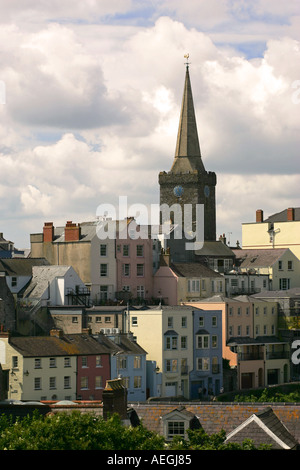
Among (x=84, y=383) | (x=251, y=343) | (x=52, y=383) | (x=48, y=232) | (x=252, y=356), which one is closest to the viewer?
(x=52, y=383)

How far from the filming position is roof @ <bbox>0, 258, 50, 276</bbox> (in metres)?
96.4

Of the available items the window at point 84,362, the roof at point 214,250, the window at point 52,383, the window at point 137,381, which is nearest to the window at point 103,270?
the roof at point 214,250

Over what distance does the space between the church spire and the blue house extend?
4691 cm

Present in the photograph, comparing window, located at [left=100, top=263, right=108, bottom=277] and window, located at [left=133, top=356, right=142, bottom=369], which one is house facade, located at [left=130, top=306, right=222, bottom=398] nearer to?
window, located at [left=133, top=356, right=142, bottom=369]

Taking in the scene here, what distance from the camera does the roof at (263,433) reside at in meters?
40.2

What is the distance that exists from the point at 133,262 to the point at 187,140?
132 ft

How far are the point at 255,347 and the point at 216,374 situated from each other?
607 cm

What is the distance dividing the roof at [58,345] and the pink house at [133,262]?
20037 mm

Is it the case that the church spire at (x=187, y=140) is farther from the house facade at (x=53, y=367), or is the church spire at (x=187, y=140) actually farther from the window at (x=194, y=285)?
the house facade at (x=53, y=367)

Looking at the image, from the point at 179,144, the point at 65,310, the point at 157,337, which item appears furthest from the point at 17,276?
the point at 179,144

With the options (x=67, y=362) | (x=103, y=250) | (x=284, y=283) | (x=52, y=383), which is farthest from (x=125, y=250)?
(x=52, y=383)

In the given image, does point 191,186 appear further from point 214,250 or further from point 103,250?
point 103,250

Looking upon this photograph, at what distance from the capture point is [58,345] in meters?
78.3

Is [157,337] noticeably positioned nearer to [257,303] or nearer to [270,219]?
[257,303]
